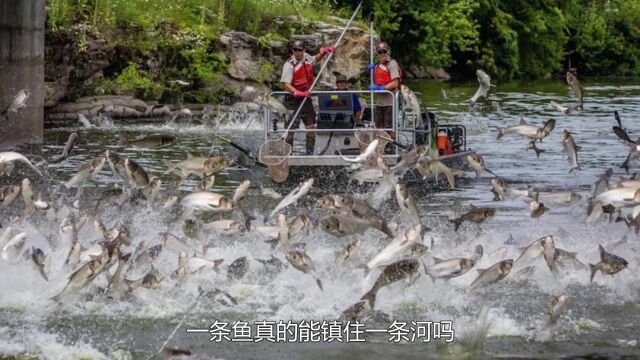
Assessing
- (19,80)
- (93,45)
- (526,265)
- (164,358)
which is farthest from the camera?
(93,45)

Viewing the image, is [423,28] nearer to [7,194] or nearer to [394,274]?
[7,194]

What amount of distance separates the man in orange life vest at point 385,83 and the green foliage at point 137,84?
14.1 m

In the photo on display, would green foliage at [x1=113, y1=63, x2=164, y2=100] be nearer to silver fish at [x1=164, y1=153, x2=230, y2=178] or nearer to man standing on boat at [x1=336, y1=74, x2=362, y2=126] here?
man standing on boat at [x1=336, y1=74, x2=362, y2=126]

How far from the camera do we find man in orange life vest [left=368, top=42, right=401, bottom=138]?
2056 cm

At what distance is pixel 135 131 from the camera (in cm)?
2973

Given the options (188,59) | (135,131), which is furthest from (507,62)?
(135,131)

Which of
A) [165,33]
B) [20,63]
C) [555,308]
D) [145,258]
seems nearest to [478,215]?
[555,308]

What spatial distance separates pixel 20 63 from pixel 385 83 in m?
9.95

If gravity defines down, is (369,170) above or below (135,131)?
above

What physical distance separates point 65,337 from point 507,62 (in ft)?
163

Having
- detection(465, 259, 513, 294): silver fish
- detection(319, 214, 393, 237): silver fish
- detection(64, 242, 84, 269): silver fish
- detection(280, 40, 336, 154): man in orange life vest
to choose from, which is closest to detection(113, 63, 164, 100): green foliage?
detection(280, 40, 336, 154): man in orange life vest

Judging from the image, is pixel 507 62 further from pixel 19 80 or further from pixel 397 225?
pixel 397 225

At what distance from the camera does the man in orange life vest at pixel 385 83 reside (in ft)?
67.5

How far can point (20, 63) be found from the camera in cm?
2767
